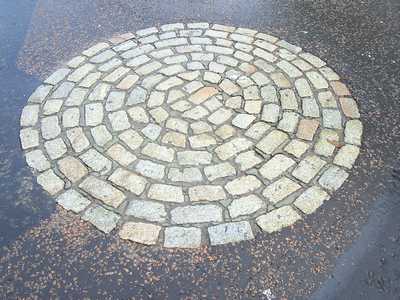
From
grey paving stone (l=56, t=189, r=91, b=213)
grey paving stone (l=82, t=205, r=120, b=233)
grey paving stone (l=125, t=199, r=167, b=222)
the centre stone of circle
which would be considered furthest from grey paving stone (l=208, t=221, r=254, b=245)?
grey paving stone (l=56, t=189, r=91, b=213)

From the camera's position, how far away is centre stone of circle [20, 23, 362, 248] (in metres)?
3.20

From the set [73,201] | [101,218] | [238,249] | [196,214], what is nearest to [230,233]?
[238,249]

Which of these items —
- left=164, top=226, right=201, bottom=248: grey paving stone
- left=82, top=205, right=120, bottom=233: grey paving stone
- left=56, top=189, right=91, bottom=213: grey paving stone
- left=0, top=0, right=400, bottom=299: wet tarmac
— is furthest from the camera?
left=56, top=189, right=91, bottom=213: grey paving stone

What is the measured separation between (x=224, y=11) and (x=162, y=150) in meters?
2.64

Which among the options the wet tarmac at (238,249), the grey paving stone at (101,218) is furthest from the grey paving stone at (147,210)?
the wet tarmac at (238,249)

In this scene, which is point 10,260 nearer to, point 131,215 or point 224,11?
point 131,215

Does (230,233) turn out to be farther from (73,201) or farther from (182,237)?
(73,201)

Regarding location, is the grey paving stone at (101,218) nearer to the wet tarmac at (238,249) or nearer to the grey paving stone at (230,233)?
the wet tarmac at (238,249)

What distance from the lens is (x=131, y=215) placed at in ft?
10.5

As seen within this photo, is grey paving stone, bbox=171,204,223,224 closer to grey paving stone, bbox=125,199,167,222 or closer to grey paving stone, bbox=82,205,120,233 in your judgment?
grey paving stone, bbox=125,199,167,222

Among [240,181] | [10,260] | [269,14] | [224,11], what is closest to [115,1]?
[224,11]

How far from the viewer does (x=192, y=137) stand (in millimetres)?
3746

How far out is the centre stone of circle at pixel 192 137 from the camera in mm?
3201

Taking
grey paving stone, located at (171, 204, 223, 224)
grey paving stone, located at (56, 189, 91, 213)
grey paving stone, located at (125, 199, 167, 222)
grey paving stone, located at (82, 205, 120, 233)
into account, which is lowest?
grey paving stone, located at (56, 189, 91, 213)
